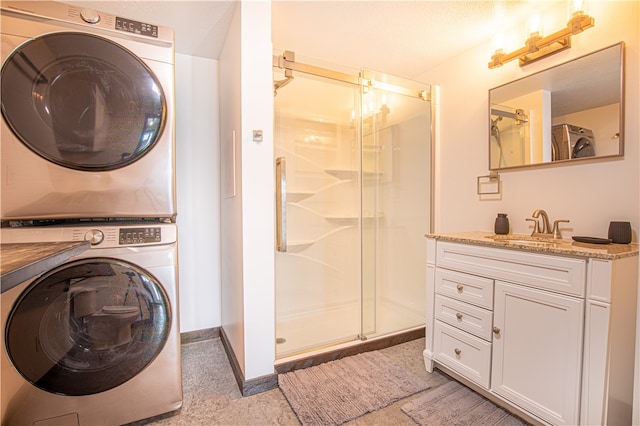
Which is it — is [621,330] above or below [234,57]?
below

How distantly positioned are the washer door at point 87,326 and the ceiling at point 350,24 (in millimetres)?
1549

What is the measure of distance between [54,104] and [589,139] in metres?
2.67

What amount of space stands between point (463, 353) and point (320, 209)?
161 cm

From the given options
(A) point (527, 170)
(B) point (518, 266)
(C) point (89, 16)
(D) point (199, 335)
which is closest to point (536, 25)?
(A) point (527, 170)

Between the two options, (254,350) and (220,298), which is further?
(220,298)

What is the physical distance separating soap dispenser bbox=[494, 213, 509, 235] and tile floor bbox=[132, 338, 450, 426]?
3.41ft

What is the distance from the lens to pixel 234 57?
5.79 feet

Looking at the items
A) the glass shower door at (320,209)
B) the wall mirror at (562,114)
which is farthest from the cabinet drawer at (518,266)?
the glass shower door at (320,209)

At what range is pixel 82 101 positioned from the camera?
129 centimetres

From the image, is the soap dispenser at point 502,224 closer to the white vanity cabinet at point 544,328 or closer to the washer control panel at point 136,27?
the white vanity cabinet at point 544,328

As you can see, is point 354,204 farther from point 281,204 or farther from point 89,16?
point 89,16

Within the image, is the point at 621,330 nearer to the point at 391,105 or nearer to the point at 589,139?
the point at 589,139

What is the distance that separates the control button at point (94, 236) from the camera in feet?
4.18

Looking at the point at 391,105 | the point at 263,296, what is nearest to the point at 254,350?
the point at 263,296
